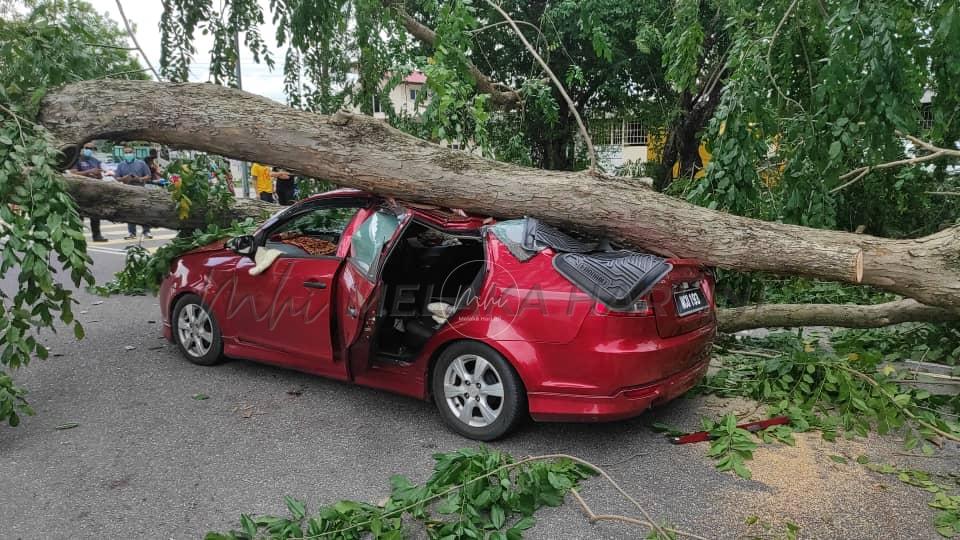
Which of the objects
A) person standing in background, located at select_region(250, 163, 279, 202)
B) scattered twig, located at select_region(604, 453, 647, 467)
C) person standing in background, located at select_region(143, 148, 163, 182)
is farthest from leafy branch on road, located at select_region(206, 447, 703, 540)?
person standing in background, located at select_region(250, 163, 279, 202)

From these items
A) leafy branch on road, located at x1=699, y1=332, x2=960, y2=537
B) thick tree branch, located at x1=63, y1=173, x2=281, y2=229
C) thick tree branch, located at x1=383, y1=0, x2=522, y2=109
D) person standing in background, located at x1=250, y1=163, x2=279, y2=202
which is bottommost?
leafy branch on road, located at x1=699, y1=332, x2=960, y2=537

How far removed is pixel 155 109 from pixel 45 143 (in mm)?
1132

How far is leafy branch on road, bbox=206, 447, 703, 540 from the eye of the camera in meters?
2.92

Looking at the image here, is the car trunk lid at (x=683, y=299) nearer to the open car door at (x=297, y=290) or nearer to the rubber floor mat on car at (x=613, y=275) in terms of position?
the rubber floor mat on car at (x=613, y=275)

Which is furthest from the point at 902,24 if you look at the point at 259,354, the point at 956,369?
the point at 259,354

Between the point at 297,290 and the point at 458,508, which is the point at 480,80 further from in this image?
the point at 458,508

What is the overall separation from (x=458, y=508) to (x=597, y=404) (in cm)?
98

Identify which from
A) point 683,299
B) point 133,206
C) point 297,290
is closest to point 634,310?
point 683,299

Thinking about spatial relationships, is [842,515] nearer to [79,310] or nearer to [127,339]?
[127,339]

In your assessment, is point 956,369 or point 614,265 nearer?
point 614,265

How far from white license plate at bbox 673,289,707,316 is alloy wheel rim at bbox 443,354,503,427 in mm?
1119

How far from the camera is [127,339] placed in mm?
6320

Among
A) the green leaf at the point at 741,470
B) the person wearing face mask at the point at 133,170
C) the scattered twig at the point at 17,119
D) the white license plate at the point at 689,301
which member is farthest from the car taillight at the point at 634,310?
the person wearing face mask at the point at 133,170

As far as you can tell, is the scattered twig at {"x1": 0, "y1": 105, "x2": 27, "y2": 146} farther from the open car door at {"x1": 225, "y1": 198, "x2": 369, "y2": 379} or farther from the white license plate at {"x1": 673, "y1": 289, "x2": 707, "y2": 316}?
the white license plate at {"x1": 673, "y1": 289, "x2": 707, "y2": 316}
